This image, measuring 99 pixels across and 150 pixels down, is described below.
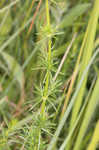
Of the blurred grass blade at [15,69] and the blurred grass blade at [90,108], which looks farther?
the blurred grass blade at [15,69]

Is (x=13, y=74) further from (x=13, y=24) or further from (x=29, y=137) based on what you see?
(x=29, y=137)

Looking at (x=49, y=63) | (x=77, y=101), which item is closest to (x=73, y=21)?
(x=77, y=101)

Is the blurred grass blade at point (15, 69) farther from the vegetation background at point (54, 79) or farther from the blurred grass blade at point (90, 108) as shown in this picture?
the blurred grass blade at point (90, 108)

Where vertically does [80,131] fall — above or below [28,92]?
below

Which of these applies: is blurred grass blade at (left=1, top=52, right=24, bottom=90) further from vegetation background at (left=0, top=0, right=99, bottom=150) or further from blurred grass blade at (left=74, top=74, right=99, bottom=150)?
blurred grass blade at (left=74, top=74, right=99, bottom=150)

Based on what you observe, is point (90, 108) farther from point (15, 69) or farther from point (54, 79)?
point (15, 69)

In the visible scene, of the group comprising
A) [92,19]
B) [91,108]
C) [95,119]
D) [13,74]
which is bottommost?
[95,119]

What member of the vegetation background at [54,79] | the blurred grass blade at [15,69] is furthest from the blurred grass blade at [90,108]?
the blurred grass blade at [15,69]

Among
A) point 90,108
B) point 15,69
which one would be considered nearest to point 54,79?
point 90,108

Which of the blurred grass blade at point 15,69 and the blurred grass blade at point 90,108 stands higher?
the blurred grass blade at point 15,69
